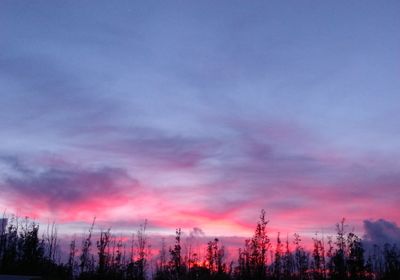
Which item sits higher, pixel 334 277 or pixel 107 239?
pixel 107 239

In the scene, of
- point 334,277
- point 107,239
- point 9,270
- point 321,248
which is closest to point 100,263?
point 107,239

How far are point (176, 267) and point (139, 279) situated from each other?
352 centimetres

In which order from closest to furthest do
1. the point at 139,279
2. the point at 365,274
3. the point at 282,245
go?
the point at 139,279 < the point at 365,274 < the point at 282,245

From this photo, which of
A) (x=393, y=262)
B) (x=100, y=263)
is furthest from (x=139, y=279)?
(x=393, y=262)

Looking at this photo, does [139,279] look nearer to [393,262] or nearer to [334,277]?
[334,277]

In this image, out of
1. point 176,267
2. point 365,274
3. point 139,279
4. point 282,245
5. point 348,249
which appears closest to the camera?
point 139,279

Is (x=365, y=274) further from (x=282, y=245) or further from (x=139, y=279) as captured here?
(x=139, y=279)

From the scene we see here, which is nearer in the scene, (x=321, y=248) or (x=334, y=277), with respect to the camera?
(x=334, y=277)

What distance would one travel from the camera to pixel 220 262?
143 ft

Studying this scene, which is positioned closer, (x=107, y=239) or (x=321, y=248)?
(x=107, y=239)

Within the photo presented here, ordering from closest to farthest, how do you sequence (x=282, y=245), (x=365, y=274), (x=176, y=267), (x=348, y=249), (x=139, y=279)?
(x=139, y=279) < (x=176, y=267) < (x=365, y=274) < (x=348, y=249) < (x=282, y=245)

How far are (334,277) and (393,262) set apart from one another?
253 inches

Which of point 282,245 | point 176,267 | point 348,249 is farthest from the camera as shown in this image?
point 282,245

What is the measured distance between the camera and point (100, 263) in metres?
34.8
